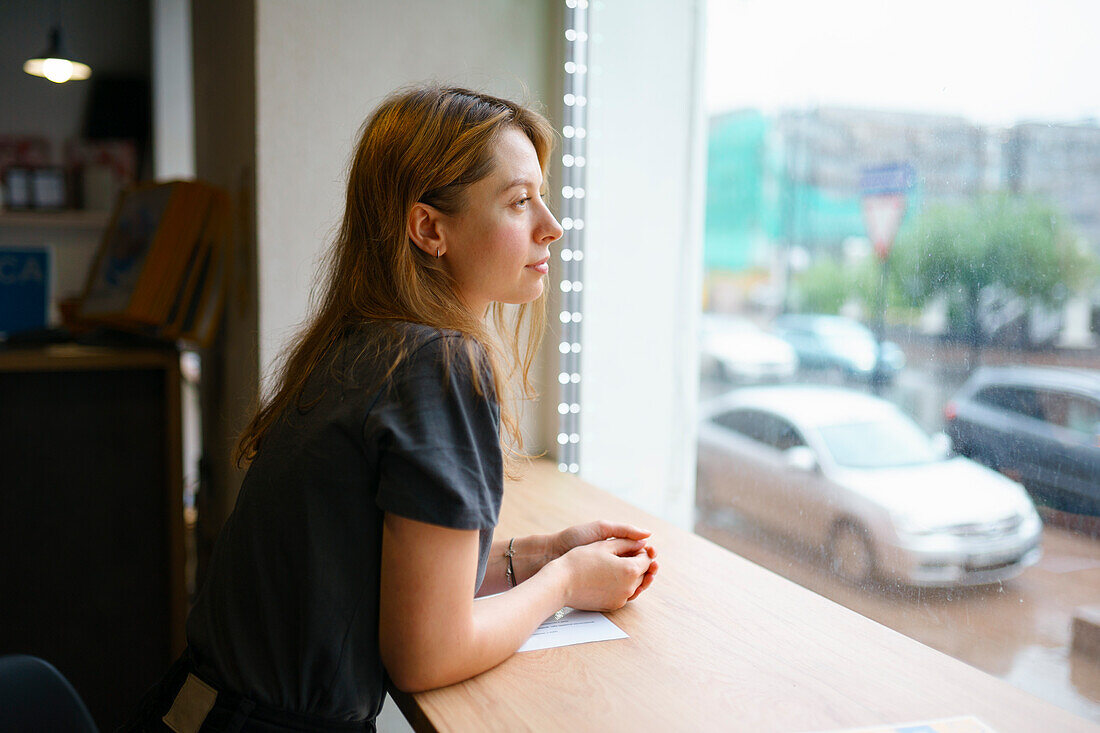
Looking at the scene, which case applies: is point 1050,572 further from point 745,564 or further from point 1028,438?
point 745,564

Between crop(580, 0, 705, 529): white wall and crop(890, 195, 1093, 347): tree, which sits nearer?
crop(890, 195, 1093, 347): tree

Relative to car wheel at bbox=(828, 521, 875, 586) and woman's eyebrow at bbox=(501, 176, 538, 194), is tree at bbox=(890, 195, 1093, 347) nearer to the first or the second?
car wheel at bbox=(828, 521, 875, 586)

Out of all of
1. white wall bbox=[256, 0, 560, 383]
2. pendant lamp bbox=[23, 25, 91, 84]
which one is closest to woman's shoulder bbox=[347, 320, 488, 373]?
white wall bbox=[256, 0, 560, 383]

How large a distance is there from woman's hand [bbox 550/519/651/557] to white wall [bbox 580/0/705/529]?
81 cm

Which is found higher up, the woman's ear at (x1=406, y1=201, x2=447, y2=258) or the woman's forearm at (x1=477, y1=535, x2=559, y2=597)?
the woman's ear at (x1=406, y1=201, x2=447, y2=258)

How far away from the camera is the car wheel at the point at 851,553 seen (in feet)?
4.51

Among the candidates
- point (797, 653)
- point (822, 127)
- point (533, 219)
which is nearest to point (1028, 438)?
point (797, 653)

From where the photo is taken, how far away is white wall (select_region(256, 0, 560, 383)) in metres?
1.72

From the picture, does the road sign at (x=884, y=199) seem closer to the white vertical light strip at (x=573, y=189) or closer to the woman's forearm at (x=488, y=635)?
the white vertical light strip at (x=573, y=189)

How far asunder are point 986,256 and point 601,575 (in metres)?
0.67

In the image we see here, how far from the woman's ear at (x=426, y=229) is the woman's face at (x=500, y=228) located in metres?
0.01

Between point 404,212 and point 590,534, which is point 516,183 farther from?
point 590,534

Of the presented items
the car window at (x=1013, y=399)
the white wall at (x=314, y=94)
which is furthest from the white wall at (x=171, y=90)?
the car window at (x=1013, y=399)

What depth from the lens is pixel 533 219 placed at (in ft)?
3.73
